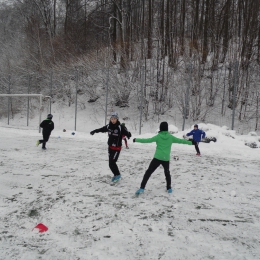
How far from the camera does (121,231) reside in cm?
356

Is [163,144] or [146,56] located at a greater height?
[146,56]

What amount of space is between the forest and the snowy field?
9736 millimetres

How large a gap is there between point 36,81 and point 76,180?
21300 millimetres

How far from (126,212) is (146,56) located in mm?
19439

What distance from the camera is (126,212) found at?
4.18 m

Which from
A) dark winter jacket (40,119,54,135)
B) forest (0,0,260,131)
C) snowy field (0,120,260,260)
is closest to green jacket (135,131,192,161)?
snowy field (0,120,260,260)

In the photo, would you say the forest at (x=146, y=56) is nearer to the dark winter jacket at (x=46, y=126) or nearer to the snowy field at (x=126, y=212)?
the dark winter jacket at (x=46, y=126)

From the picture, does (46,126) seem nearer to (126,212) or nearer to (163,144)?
(163,144)

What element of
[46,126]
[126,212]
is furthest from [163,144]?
[46,126]

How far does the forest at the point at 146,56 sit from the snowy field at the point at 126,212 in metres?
9.74

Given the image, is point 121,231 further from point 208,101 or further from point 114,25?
point 114,25

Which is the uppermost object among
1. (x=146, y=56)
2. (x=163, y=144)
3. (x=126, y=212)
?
(x=146, y=56)

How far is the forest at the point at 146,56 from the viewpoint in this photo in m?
18.2

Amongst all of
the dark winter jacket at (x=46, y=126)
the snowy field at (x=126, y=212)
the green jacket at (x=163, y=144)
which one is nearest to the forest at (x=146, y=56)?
the dark winter jacket at (x=46, y=126)
